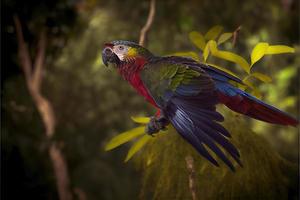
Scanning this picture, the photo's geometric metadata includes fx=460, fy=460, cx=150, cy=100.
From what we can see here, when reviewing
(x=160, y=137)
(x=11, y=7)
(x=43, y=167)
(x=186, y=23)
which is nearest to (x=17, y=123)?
(x=43, y=167)

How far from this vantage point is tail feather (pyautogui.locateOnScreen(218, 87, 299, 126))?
92cm

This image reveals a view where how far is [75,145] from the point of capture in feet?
7.96

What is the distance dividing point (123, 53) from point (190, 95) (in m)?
0.19

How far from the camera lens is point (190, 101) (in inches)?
35.6

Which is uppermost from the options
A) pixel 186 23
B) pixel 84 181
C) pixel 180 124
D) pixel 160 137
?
pixel 180 124

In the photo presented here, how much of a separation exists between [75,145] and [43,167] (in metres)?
0.21

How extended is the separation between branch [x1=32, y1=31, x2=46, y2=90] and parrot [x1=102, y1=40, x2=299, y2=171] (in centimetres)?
128

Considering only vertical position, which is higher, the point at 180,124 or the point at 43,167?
the point at 180,124

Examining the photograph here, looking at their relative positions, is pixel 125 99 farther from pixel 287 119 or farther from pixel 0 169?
pixel 287 119

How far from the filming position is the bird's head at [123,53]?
1.00 m

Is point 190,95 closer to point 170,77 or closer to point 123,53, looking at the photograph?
point 170,77

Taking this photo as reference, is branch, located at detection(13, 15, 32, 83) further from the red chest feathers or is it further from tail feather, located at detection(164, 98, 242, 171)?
tail feather, located at detection(164, 98, 242, 171)

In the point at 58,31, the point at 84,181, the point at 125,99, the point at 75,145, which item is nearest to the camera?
the point at 58,31

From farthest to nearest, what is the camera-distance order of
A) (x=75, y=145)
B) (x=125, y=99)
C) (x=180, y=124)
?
(x=125, y=99), (x=75, y=145), (x=180, y=124)
